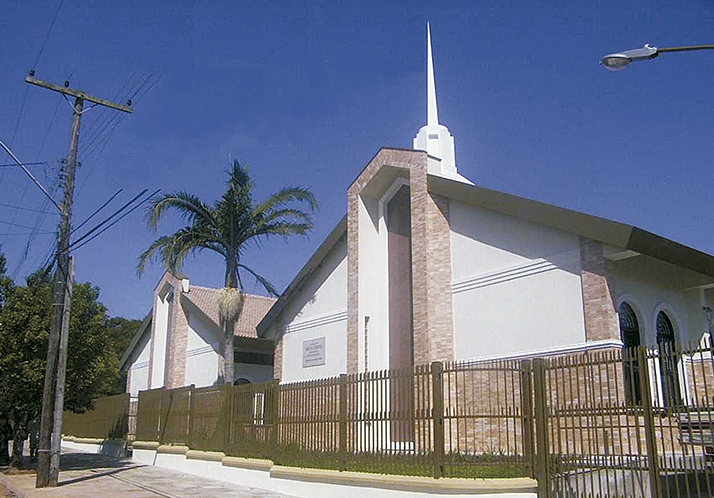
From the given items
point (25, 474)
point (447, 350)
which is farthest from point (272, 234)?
point (25, 474)

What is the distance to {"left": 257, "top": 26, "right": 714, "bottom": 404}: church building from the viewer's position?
49.1 ft

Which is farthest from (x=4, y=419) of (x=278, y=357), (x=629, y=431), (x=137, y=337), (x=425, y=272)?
(x=629, y=431)

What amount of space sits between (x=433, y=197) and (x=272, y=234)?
6.72m

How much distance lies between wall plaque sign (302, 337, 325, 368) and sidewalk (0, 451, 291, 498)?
5269 millimetres

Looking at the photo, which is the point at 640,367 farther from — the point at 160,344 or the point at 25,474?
the point at 160,344

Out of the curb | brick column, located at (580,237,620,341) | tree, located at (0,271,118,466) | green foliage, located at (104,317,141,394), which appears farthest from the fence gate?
green foliage, located at (104,317,141,394)

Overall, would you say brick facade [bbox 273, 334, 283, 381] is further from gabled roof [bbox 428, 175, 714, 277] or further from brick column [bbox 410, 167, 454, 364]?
gabled roof [bbox 428, 175, 714, 277]

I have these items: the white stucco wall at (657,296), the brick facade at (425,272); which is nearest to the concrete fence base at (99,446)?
the brick facade at (425,272)

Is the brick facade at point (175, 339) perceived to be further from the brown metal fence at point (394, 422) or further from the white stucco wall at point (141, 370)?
the brown metal fence at point (394, 422)

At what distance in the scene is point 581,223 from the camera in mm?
14742

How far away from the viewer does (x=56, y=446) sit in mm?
16938

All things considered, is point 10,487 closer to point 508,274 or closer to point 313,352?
point 313,352

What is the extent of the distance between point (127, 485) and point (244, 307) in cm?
1450

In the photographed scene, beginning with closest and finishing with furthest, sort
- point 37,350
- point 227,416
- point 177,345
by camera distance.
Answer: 1. point 227,416
2. point 37,350
3. point 177,345
